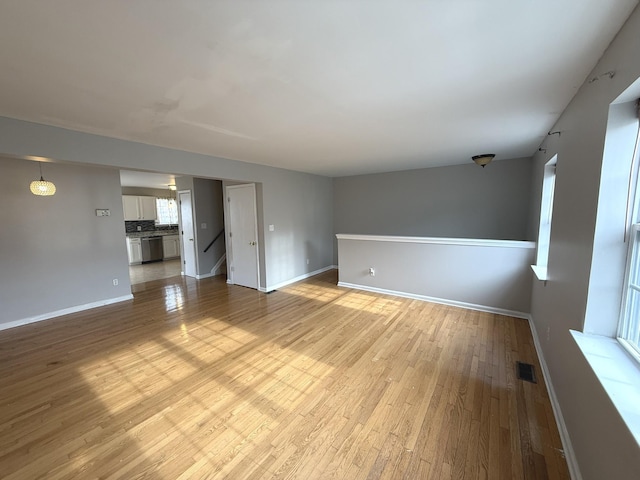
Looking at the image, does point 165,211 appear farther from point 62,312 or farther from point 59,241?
point 62,312

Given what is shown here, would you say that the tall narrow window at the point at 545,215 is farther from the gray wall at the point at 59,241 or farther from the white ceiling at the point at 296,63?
the gray wall at the point at 59,241

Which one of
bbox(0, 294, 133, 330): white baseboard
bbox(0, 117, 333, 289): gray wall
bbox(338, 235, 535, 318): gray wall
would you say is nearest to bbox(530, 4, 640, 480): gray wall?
bbox(338, 235, 535, 318): gray wall

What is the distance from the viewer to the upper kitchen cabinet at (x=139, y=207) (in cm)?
791

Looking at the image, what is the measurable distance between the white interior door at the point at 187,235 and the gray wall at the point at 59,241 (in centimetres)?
168

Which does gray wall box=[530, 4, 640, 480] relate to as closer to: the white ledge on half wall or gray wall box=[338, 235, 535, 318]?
the white ledge on half wall

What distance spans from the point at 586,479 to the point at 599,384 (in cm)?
61

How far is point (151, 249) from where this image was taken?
825 cm

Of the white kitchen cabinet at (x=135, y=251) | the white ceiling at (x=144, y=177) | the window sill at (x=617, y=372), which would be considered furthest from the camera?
the white kitchen cabinet at (x=135, y=251)

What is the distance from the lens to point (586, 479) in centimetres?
137

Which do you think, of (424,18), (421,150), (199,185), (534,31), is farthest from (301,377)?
(199,185)

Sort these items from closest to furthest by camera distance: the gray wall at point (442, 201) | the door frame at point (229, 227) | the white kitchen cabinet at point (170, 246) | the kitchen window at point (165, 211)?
the gray wall at point (442, 201) < the door frame at point (229, 227) < the white kitchen cabinet at point (170, 246) < the kitchen window at point (165, 211)

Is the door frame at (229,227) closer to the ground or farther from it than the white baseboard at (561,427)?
farther from it

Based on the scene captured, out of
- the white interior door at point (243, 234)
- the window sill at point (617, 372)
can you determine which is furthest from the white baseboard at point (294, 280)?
the window sill at point (617, 372)

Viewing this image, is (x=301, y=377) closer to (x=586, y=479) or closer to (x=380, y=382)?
(x=380, y=382)
